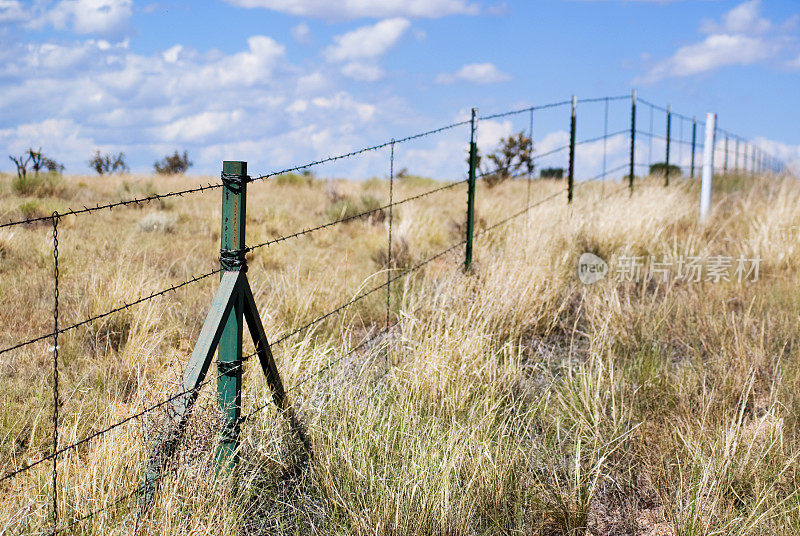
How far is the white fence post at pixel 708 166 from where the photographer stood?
11.0 meters

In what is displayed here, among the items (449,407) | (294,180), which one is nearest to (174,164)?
(294,180)

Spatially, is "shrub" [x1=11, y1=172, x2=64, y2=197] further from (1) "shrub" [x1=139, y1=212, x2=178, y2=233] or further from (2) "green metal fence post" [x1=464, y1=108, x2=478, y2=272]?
(2) "green metal fence post" [x1=464, y1=108, x2=478, y2=272]

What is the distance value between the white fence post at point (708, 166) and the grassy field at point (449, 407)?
157 inches

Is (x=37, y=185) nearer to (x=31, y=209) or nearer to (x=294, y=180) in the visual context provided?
(x=31, y=209)

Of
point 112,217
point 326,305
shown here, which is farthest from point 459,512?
point 112,217

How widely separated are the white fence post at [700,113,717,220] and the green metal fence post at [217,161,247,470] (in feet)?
31.0

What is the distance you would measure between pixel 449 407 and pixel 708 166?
907 cm

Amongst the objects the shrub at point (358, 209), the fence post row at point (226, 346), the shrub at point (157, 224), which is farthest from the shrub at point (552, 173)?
the fence post row at point (226, 346)

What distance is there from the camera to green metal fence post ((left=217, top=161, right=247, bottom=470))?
2846 mm

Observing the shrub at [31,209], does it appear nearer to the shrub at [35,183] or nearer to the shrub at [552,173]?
the shrub at [35,183]

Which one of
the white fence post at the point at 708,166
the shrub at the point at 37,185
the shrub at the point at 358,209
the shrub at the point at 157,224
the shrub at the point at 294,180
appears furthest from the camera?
the shrub at the point at 294,180

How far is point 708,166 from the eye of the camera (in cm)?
1122

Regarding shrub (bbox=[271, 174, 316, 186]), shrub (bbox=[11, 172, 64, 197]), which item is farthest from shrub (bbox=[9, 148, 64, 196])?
shrub (bbox=[271, 174, 316, 186])

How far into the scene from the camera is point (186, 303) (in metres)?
5.51
